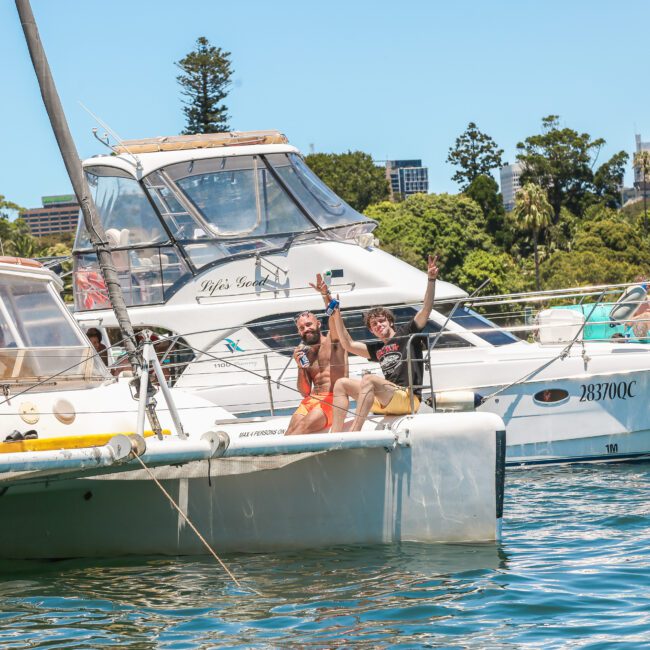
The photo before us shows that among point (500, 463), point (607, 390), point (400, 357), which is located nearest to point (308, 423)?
point (400, 357)

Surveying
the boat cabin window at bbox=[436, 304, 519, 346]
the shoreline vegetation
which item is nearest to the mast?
the boat cabin window at bbox=[436, 304, 519, 346]

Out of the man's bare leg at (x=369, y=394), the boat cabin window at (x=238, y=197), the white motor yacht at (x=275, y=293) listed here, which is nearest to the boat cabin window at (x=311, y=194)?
the white motor yacht at (x=275, y=293)

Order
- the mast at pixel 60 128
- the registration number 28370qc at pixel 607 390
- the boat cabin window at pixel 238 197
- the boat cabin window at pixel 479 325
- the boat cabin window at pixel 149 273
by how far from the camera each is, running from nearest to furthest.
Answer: the mast at pixel 60 128, the registration number 28370qc at pixel 607 390, the boat cabin window at pixel 479 325, the boat cabin window at pixel 149 273, the boat cabin window at pixel 238 197

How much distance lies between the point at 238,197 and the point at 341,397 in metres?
5.97

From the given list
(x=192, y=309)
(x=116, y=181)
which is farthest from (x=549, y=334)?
(x=116, y=181)

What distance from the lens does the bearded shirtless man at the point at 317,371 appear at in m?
9.68

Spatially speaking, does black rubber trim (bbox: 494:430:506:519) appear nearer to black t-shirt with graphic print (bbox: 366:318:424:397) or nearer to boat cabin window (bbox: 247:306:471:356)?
black t-shirt with graphic print (bbox: 366:318:424:397)

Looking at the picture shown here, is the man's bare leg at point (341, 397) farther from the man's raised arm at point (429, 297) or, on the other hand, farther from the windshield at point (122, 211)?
the windshield at point (122, 211)

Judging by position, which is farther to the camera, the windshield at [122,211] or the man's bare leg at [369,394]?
the windshield at [122,211]

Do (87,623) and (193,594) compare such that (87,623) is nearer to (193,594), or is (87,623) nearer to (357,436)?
(193,594)

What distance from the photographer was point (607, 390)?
45.1 feet

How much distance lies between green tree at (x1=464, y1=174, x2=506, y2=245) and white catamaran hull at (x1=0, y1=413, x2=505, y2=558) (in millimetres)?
61197

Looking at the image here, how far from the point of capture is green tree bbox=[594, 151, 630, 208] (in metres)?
78.8

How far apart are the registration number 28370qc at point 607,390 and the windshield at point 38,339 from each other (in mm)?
5698
